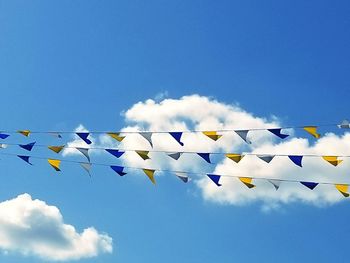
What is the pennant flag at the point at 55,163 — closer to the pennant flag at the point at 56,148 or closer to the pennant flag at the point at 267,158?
the pennant flag at the point at 56,148

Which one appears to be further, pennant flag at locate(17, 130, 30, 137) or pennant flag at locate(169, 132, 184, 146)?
pennant flag at locate(17, 130, 30, 137)

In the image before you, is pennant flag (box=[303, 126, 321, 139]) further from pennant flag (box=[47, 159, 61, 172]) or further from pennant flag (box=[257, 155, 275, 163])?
pennant flag (box=[47, 159, 61, 172])

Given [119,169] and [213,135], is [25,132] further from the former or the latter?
[213,135]

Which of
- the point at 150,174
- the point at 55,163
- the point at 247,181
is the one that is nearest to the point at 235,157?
the point at 247,181

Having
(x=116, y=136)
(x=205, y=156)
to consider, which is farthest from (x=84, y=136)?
(x=205, y=156)

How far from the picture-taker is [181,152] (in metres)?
12.9

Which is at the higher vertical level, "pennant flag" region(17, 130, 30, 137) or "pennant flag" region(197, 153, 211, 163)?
"pennant flag" region(17, 130, 30, 137)

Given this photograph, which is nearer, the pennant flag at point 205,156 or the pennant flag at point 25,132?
the pennant flag at point 205,156

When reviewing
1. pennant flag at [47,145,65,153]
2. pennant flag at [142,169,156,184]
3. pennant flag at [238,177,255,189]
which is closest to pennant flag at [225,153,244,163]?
pennant flag at [238,177,255,189]

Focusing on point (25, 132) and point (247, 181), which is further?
point (25, 132)

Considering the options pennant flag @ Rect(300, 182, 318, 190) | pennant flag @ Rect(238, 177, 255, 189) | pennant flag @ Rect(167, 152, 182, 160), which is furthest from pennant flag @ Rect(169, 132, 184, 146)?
pennant flag @ Rect(300, 182, 318, 190)

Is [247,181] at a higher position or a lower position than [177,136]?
lower

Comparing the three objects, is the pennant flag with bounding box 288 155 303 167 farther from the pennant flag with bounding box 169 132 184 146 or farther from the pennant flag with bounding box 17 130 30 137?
the pennant flag with bounding box 17 130 30 137

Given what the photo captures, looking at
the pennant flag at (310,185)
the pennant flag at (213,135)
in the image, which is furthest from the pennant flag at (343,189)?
the pennant flag at (213,135)
